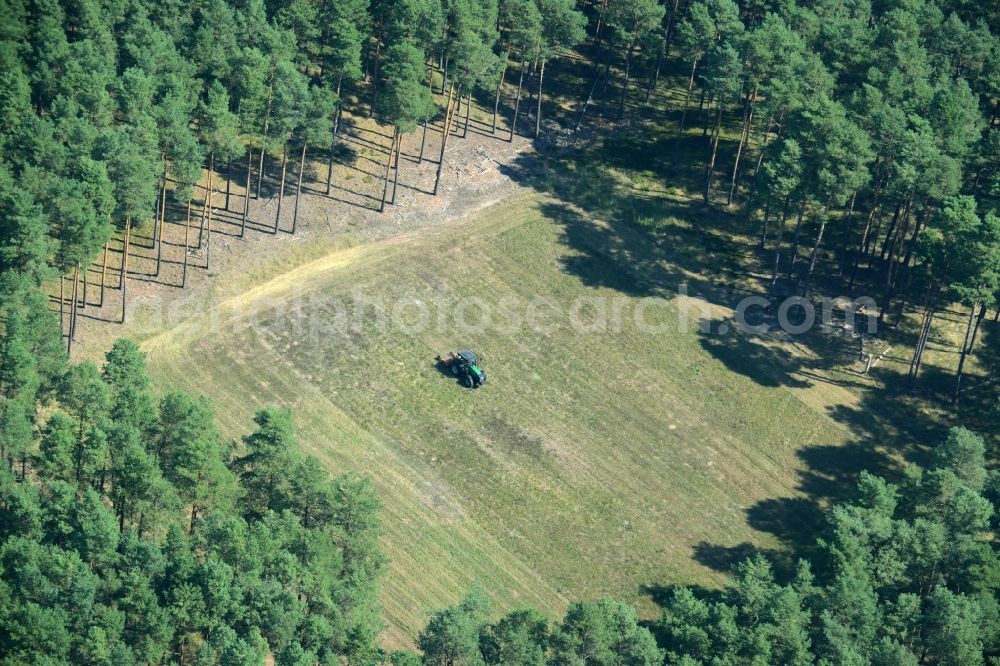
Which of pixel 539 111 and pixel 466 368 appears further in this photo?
pixel 539 111

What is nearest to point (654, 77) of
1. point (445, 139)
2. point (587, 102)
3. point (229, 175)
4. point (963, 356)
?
point (587, 102)

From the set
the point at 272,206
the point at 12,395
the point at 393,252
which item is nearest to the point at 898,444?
the point at 393,252

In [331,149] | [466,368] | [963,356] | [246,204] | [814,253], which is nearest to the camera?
[466,368]

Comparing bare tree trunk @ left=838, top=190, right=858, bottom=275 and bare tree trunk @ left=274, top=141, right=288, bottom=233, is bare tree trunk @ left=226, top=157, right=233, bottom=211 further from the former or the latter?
bare tree trunk @ left=838, top=190, right=858, bottom=275

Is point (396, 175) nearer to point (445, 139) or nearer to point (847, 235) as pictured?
point (445, 139)

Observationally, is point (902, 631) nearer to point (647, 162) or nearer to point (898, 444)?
point (898, 444)

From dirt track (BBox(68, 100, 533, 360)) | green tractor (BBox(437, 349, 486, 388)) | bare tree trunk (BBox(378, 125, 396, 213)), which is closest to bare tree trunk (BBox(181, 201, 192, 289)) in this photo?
dirt track (BBox(68, 100, 533, 360))
